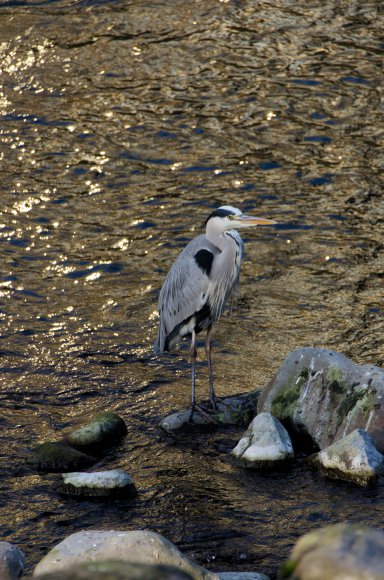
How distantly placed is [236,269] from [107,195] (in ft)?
12.6

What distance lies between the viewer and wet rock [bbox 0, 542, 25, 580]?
4.87m

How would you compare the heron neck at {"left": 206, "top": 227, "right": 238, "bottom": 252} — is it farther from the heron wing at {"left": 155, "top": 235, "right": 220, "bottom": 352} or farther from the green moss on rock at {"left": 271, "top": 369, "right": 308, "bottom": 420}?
the green moss on rock at {"left": 271, "top": 369, "right": 308, "bottom": 420}

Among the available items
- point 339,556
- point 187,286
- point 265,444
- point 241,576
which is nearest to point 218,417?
point 265,444

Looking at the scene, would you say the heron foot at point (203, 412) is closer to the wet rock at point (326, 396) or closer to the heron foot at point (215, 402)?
the heron foot at point (215, 402)

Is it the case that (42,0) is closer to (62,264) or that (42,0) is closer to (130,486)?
(62,264)

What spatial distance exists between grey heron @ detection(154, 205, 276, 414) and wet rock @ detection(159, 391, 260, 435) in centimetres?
10

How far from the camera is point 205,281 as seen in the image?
7398 millimetres

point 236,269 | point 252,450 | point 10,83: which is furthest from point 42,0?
point 252,450

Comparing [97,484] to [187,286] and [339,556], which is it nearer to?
[187,286]

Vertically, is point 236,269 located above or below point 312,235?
above

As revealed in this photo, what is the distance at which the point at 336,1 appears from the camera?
14859 millimetres

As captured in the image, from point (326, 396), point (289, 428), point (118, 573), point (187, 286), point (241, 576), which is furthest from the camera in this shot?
point (187, 286)

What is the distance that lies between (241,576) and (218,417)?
221 cm

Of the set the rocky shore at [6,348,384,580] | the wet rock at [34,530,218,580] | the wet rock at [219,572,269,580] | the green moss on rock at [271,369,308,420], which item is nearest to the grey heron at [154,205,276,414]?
the rocky shore at [6,348,384,580]
